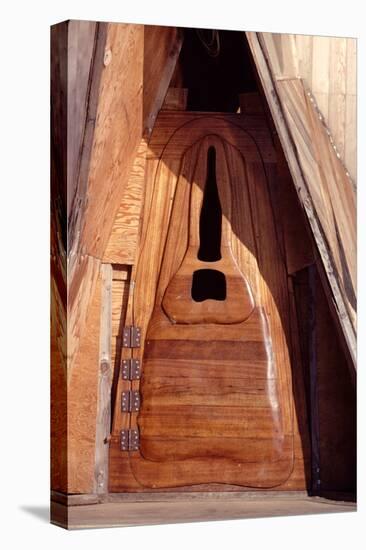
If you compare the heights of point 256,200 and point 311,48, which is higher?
point 311,48

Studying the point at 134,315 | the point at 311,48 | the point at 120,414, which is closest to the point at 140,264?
the point at 134,315

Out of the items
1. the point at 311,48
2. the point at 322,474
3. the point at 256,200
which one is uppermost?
the point at 311,48

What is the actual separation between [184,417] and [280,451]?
0.49 meters

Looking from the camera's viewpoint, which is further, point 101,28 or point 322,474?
point 322,474

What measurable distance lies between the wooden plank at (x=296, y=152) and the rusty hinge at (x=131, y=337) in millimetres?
933

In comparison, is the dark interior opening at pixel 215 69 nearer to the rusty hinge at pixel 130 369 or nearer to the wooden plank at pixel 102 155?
the wooden plank at pixel 102 155

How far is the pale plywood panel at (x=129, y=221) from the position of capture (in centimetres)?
746

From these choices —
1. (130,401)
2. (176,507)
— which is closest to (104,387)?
(130,401)

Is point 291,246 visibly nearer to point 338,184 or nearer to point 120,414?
point 338,184

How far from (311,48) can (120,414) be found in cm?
193

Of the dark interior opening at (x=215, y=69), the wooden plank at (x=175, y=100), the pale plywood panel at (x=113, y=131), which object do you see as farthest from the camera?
the wooden plank at (x=175, y=100)

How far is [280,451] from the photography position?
766 centimetres

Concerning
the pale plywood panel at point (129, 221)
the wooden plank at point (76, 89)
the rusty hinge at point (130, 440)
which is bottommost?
the rusty hinge at point (130, 440)

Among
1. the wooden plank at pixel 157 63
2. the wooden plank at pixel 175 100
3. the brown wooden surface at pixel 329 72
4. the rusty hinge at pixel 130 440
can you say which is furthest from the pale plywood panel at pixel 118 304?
the brown wooden surface at pixel 329 72
